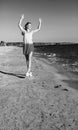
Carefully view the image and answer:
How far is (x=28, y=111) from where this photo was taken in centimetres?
367

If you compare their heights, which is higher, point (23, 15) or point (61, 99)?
point (23, 15)

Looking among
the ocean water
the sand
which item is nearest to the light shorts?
the sand

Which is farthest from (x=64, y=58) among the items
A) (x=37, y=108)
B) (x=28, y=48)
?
(x=37, y=108)

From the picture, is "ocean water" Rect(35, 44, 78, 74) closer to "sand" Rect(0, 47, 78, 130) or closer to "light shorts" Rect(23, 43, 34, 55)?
"light shorts" Rect(23, 43, 34, 55)

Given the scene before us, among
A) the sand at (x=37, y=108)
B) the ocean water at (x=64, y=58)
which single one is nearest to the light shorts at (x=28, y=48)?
the sand at (x=37, y=108)

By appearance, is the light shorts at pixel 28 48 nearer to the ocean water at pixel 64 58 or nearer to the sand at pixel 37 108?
the sand at pixel 37 108

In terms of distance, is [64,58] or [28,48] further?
[64,58]

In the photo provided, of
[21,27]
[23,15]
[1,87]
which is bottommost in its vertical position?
[1,87]

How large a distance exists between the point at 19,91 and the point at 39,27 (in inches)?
117

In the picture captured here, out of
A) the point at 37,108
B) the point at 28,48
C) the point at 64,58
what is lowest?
the point at 64,58

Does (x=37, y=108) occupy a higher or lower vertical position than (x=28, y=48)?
lower

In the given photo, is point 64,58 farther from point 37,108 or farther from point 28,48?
point 37,108

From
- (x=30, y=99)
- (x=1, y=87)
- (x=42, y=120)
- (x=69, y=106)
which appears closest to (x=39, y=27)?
(x=1, y=87)

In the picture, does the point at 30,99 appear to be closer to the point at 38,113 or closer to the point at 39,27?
the point at 38,113
